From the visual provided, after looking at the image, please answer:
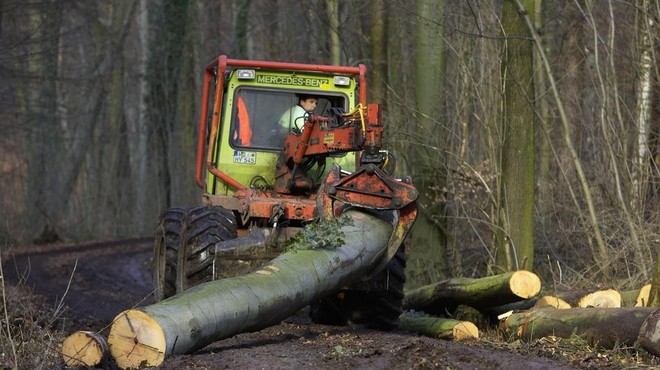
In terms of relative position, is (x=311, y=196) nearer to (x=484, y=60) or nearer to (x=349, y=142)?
(x=349, y=142)

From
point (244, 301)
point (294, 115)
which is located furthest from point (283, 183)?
point (244, 301)

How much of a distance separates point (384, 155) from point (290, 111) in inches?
94.8

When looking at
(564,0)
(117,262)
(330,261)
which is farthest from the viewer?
(117,262)

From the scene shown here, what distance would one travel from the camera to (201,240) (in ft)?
35.2

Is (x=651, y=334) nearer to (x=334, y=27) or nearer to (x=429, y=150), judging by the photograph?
(x=429, y=150)

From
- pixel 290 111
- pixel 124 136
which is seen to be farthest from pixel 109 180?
pixel 290 111

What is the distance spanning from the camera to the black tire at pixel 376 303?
11133 mm

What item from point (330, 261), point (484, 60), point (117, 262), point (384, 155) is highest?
point (484, 60)

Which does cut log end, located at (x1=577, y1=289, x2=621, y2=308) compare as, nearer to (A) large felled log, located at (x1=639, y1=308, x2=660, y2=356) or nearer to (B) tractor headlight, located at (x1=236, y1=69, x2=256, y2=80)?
(A) large felled log, located at (x1=639, y1=308, x2=660, y2=356)

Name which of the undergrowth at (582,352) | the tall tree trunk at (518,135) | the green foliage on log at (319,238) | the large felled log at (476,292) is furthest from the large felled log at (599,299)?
the green foliage on log at (319,238)

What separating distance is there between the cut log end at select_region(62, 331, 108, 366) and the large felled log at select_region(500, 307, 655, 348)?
12.7ft

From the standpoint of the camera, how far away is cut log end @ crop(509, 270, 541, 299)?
10.5 metres

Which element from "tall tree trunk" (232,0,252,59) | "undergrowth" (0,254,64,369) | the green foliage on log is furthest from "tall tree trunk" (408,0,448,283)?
"tall tree trunk" (232,0,252,59)

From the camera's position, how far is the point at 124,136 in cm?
3972
